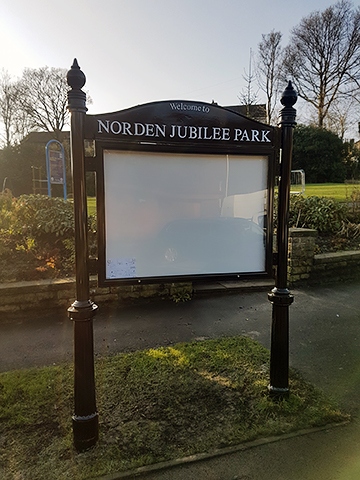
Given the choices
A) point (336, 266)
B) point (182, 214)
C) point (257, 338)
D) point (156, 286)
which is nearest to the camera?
point (182, 214)

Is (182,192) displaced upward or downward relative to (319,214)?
upward

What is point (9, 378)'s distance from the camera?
2.91 m

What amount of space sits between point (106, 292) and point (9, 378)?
2.01 m

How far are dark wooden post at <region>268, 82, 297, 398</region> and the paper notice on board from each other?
1.09 metres

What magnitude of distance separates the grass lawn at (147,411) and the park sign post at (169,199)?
184mm

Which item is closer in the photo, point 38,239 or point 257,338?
point 257,338

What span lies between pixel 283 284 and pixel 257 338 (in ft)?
4.98

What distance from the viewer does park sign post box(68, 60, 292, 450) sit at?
217 centimetres

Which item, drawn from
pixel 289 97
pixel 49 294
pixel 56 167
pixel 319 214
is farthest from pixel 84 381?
pixel 56 167

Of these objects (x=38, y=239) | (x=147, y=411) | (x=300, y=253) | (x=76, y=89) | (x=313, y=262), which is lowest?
(x=147, y=411)

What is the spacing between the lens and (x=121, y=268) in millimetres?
2543

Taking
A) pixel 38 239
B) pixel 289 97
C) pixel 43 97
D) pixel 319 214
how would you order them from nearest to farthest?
pixel 289 97 < pixel 38 239 < pixel 319 214 < pixel 43 97

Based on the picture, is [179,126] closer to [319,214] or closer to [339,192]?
[319,214]

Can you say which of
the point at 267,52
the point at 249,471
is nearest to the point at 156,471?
the point at 249,471
